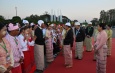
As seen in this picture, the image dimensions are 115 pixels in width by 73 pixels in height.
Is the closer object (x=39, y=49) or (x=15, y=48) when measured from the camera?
(x=15, y=48)

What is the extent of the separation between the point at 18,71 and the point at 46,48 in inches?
172

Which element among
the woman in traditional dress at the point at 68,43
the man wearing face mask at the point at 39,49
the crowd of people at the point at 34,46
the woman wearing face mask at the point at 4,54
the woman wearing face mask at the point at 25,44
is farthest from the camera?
the woman in traditional dress at the point at 68,43

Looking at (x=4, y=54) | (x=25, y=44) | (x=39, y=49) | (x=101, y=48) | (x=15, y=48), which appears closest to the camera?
(x=4, y=54)

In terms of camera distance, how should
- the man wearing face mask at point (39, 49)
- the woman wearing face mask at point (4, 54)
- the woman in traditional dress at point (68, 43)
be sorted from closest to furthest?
the woman wearing face mask at point (4, 54) < the man wearing face mask at point (39, 49) < the woman in traditional dress at point (68, 43)

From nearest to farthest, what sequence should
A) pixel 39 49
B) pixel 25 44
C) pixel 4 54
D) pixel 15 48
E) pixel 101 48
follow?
pixel 4 54 < pixel 15 48 < pixel 25 44 < pixel 101 48 < pixel 39 49

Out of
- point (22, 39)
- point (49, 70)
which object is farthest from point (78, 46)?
point (22, 39)

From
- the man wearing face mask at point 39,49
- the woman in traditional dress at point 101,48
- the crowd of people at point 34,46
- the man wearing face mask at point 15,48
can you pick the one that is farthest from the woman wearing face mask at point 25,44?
the woman in traditional dress at point 101,48

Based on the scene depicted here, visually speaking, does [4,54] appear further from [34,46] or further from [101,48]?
[34,46]

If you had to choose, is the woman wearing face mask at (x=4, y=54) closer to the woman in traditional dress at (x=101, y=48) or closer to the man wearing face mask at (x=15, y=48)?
the man wearing face mask at (x=15, y=48)

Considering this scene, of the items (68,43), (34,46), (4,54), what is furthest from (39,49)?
(4,54)

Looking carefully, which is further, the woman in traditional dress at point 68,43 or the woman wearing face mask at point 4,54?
the woman in traditional dress at point 68,43

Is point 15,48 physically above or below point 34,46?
above

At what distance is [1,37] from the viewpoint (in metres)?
2.83

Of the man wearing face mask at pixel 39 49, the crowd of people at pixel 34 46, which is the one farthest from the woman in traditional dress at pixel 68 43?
the man wearing face mask at pixel 39 49
